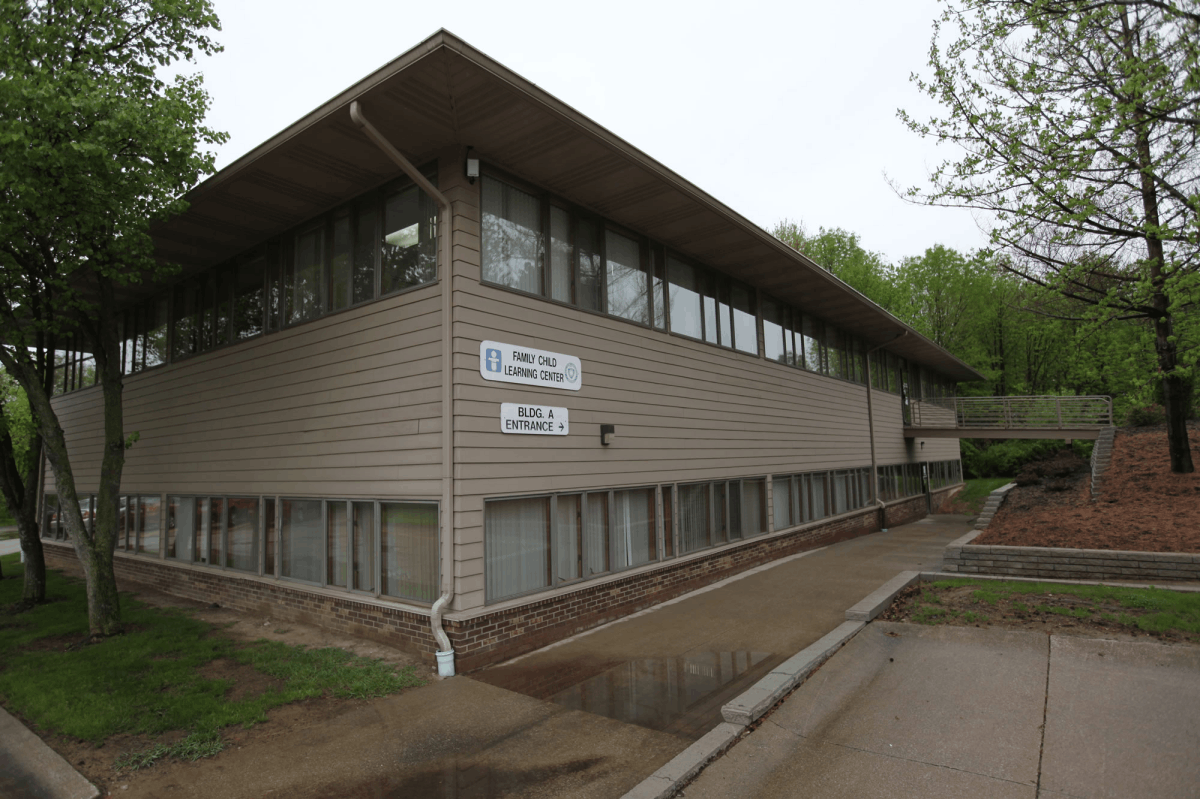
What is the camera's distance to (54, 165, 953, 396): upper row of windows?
27.6 feet

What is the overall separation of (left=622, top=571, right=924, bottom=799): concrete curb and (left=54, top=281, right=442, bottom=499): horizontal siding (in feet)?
13.2

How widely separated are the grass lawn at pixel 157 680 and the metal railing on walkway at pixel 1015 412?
22.5 m

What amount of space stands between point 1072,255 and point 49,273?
18.3 metres

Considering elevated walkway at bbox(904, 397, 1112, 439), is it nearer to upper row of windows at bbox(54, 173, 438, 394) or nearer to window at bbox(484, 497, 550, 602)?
window at bbox(484, 497, 550, 602)

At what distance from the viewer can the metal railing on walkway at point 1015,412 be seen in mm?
21703

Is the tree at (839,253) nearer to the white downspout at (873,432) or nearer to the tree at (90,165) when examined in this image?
the white downspout at (873,432)

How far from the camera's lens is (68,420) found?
1697cm

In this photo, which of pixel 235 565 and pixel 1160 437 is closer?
pixel 235 565

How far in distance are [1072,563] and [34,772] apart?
11.7m

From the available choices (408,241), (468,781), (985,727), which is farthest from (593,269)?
(985,727)

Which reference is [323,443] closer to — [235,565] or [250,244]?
[235,565]

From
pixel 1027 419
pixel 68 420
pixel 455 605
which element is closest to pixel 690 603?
pixel 455 605

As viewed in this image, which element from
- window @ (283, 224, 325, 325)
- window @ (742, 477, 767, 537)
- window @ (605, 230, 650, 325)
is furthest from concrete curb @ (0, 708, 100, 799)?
window @ (742, 477, 767, 537)

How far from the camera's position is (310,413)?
9.33 m
